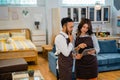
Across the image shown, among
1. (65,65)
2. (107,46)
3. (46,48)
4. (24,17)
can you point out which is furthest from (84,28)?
(24,17)

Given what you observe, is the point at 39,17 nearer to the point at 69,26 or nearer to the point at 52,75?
the point at 52,75

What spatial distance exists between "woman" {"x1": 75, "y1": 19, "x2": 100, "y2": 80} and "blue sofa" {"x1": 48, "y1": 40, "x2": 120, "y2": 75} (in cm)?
177

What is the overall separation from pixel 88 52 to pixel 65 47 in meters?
0.40

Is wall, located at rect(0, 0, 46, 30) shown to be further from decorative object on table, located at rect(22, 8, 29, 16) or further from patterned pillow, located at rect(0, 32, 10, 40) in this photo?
patterned pillow, located at rect(0, 32, 10, 40)

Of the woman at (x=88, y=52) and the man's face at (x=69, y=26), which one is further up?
the man's face at (x=69, y=26)

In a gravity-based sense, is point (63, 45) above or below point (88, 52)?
above

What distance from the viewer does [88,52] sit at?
8.81 ft

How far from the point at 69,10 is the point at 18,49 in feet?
9.33

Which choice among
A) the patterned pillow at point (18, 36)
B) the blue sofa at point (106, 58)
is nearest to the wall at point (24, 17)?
the patterned pillow at point (18, 36)

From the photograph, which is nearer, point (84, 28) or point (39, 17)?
point (84, 28)

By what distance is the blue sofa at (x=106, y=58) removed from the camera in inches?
189

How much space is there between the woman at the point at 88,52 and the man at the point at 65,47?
0.18 metres

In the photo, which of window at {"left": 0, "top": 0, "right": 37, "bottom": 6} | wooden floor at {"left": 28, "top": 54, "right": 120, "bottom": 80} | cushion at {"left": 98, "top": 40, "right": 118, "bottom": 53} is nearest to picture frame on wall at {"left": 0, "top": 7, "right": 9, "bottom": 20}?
window at {"left": 0, "top": 0, "right": 37, "bottom": 6}

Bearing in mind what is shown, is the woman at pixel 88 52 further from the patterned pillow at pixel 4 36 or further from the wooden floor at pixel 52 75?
the patterned pillow at pixel 4 36
